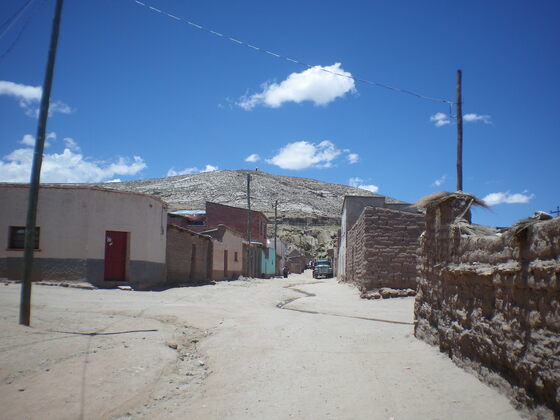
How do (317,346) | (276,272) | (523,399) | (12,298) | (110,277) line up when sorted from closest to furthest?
(523,399) < (317,346) < (12,298) < (110,277) < (276,272)

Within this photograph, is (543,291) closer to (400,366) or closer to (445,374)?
(445,374)

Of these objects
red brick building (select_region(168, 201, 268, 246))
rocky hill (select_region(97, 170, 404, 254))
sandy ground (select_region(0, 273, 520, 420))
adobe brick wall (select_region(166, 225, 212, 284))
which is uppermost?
rocky hill (select_region(97, 170, 404, 254))

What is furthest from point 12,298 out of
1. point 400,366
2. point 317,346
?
point 400,366

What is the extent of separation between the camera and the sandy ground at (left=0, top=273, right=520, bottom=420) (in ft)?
14.5

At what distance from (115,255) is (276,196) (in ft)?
343

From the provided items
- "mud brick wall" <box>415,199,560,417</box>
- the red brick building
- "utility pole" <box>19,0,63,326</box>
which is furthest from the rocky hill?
"mud brick wall" <box>415,199,560,417</box>

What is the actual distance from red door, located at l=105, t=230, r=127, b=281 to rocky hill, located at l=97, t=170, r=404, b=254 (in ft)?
213

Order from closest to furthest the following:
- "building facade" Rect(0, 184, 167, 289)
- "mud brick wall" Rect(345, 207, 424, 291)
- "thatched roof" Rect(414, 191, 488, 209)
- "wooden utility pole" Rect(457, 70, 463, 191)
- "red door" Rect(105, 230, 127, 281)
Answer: "thatched roof" Rect(414, 191, 488, 209)
"mud brick wall" Rect(345, 207, 424, 291)
"wooden utility pole" Rect(457, 70, 463, 191)
"building facade" Rect(0, 184, 167, 289)
"red door" Rect(105, 230, 127, 281)

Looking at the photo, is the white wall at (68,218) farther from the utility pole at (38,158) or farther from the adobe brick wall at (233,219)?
the adobe brick wall at (233,219)

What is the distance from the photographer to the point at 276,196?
123m

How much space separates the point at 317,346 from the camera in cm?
716

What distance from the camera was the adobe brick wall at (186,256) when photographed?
894 inches

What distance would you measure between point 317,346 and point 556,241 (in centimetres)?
443

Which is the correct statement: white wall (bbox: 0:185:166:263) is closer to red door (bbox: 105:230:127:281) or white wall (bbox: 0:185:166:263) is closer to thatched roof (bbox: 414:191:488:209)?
red door (bbox: 105:230:127:281)
